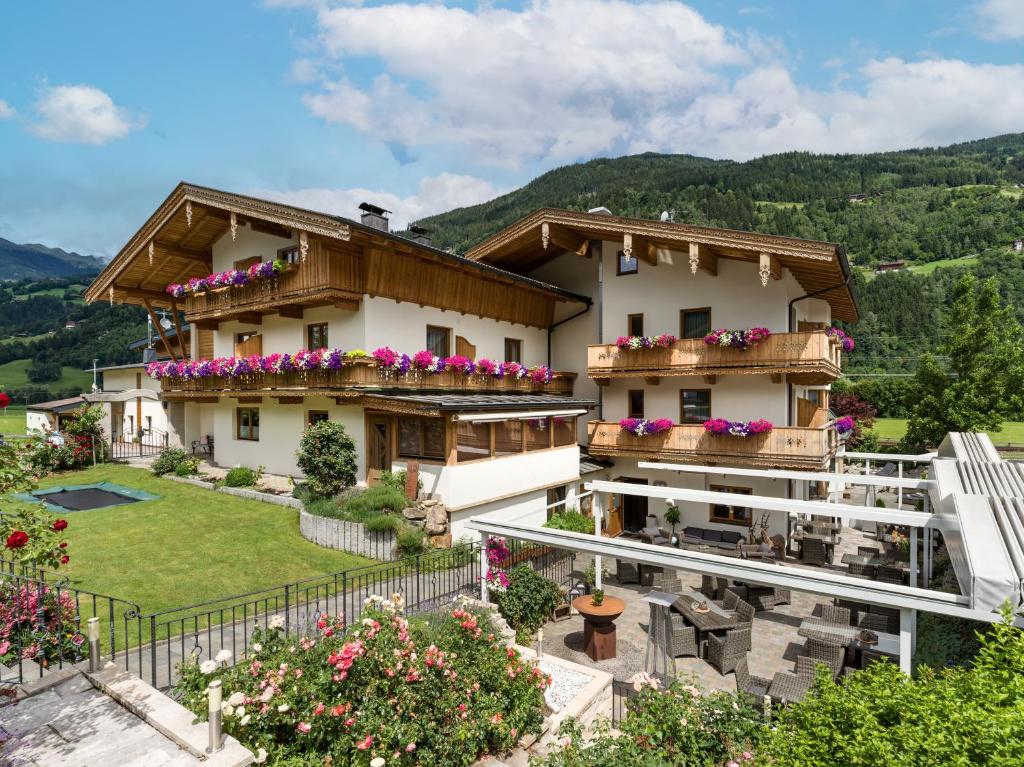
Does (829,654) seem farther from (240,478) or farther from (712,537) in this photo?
(240,478)

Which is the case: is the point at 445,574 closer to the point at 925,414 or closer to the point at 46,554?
the point at 46,554

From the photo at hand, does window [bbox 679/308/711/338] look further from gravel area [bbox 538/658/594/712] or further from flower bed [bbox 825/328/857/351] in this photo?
gravel area [bbox 538/658/594/712]

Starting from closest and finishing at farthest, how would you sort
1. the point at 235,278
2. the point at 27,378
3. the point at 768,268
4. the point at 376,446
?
the point at 768,268
the point at 376,446
the point at 235,278
the point at 27,378

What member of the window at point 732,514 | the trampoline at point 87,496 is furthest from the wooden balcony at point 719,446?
the trampoline at point 87,496

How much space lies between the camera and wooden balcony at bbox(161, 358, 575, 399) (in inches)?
651

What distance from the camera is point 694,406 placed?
70.2 feet

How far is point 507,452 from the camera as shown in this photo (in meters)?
17.2

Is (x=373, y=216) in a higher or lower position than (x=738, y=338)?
higher

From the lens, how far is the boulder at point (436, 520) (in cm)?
1431

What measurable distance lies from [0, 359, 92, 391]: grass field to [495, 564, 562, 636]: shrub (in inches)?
3168

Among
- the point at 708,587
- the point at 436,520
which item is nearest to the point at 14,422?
the point at 436,520

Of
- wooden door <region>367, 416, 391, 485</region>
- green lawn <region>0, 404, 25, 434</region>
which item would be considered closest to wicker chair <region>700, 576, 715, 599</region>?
wooden door <region>367, 416, 391, 485</region>

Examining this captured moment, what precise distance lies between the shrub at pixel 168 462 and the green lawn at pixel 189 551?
3.52 meters

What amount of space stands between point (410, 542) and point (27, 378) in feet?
295
